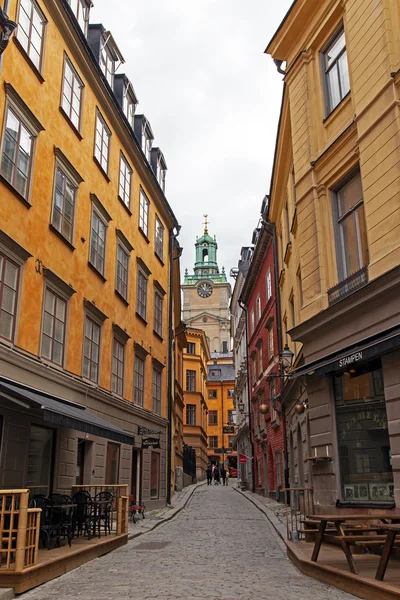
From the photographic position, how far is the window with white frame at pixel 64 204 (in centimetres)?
1427

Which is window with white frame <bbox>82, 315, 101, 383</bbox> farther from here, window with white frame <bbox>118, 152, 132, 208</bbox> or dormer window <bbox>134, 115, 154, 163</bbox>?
dormer window <bbox>134, 115, 154, 163</bbox>

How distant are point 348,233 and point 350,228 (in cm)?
11

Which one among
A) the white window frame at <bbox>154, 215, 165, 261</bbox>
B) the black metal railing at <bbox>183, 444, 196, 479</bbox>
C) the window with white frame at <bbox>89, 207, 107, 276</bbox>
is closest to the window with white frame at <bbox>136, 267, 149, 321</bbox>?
the white window frame at <bbox>154, 215, 165, 261</bbox>

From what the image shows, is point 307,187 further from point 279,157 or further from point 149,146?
point 149,146

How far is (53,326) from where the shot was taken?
45.0 ft

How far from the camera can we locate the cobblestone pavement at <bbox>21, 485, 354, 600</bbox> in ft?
24.6

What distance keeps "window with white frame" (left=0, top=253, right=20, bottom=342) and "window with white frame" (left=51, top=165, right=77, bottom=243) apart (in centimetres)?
240

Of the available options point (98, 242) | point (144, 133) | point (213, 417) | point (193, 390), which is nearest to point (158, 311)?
point (144, 133)

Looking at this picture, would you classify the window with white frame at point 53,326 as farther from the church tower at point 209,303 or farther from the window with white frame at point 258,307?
the church tower at point 209,303

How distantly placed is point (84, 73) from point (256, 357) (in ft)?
64.6

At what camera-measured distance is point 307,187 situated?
13172 millimetres

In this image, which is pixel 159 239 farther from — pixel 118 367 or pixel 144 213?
pixel 118 367

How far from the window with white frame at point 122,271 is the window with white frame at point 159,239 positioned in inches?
179

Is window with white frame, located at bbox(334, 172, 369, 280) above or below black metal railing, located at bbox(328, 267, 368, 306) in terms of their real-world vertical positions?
above
